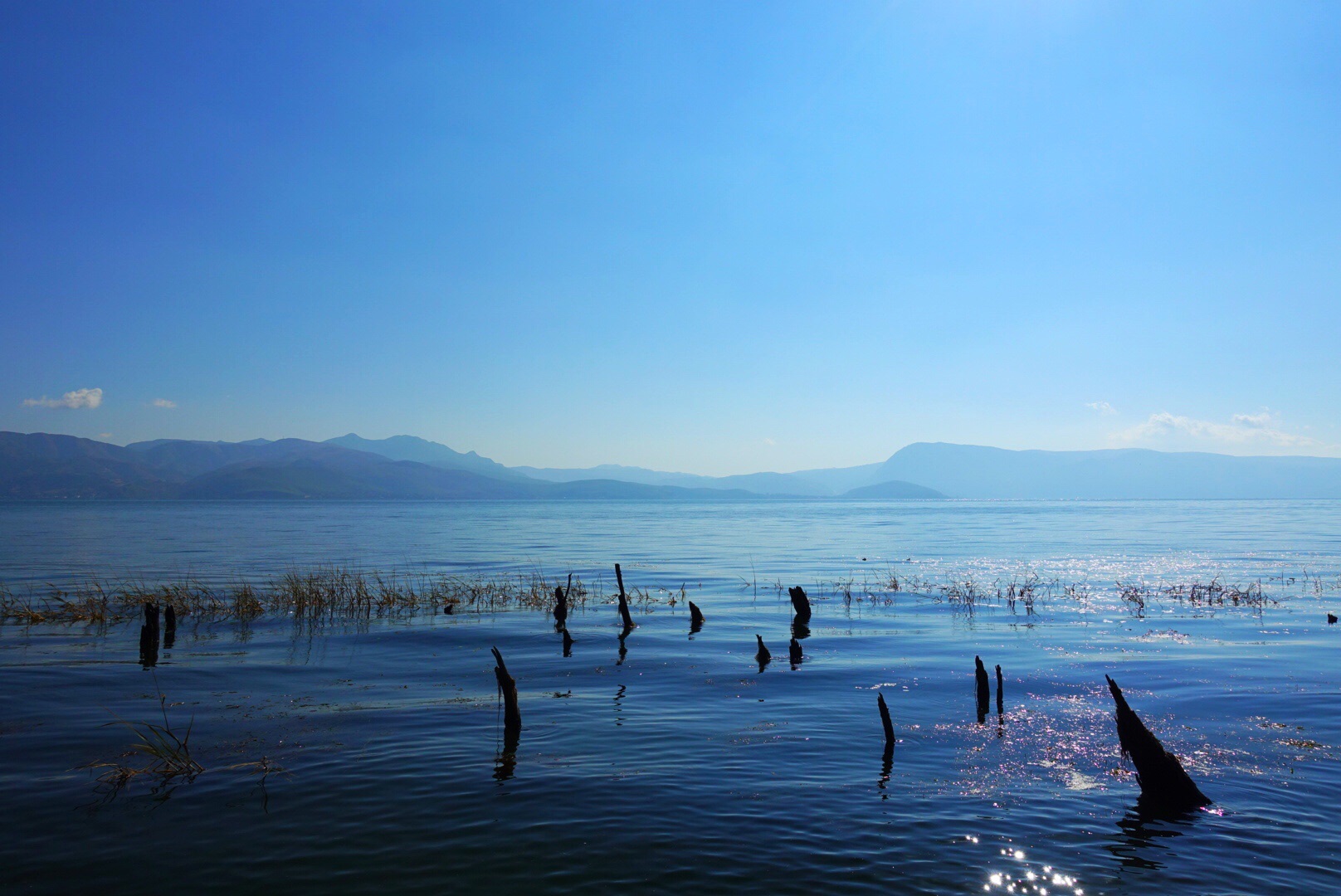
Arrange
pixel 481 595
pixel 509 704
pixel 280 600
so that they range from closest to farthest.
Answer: pixel 509 704 → pixel 280 600 → pixel 481 595

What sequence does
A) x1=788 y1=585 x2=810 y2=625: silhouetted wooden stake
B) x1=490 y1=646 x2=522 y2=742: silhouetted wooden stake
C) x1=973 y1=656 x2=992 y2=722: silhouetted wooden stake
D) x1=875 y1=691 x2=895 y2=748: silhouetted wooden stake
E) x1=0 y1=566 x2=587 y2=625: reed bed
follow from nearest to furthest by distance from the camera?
x1=875 y1=691 x2=895 y2=748: silhouetted wooden stake → x1=490 y1=646 x2=522 y2=742: silhouetted wooden stake → x1=973 y1=656 x2=992 y2=722: silhouetted wooden stake → x1=0 y1=566 x2=587 y2=625: reed bed → x1=788 y1=585 x2=810 y2=625: silhouetted wooden stake

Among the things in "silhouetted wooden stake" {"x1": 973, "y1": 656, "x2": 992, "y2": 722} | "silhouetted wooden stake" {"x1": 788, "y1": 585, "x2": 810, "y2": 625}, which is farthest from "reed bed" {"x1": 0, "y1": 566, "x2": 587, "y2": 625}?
"silhouetted wooden stake" {"x1": 973, "y1": 656, "x2": 992, "y2": 722}

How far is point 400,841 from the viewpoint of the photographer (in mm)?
10562

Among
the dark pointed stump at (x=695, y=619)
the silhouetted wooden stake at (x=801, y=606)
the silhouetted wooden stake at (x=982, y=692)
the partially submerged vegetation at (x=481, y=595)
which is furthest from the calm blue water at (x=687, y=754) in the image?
the partially submerged vegetation at (x=481, y=595)

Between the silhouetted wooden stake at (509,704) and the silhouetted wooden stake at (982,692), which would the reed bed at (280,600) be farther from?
the silhouetted wooden stake at (982,692)

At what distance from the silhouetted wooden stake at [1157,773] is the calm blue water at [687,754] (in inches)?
13.0

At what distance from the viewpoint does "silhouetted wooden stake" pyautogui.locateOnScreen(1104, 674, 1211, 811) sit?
11789mm

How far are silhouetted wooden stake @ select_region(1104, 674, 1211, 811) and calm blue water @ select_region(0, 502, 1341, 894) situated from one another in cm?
33

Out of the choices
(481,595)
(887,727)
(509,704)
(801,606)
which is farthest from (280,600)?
(887,727)

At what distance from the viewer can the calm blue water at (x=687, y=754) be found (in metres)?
9.87

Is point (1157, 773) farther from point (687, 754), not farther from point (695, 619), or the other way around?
point (695, 619)

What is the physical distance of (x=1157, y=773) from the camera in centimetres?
1192

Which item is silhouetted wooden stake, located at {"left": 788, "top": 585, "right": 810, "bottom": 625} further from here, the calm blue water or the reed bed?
the reed bed

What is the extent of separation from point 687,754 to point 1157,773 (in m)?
7.80
